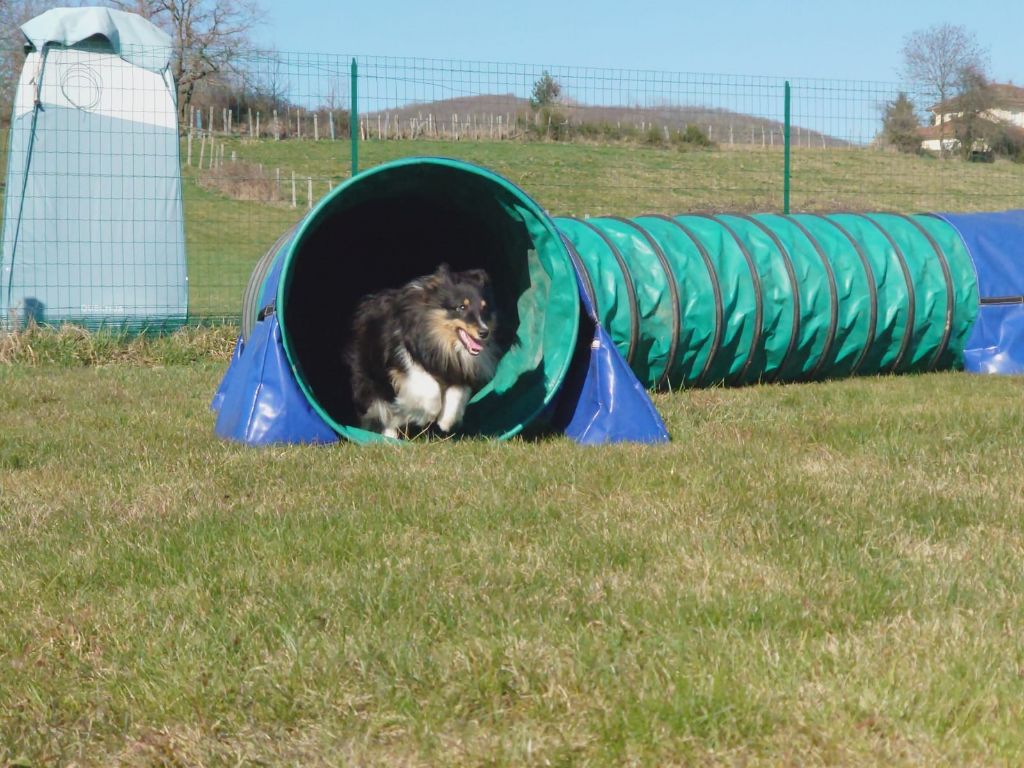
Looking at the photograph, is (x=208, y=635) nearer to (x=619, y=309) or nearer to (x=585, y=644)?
(x=585, y=644)

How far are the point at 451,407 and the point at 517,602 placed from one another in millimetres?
2909

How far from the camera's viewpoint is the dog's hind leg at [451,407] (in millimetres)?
6176

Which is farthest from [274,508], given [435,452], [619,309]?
[619,309]

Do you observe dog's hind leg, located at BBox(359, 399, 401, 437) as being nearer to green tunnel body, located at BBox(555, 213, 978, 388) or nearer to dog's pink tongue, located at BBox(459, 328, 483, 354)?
dog's pink tongue, located at BBox(459, 328, 483, 354)

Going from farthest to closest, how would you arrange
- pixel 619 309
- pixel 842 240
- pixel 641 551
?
pixel 842 240 → pixel 619 309 → pixel 641 551

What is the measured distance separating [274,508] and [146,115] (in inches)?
295

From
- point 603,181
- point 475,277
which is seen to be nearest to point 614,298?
point 475,277

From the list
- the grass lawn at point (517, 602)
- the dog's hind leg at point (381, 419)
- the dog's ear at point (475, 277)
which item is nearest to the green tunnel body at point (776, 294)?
the dog's ear at point (475, 277)

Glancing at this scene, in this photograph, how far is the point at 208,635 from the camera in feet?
10.3

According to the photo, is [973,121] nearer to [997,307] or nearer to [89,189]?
[997,307]

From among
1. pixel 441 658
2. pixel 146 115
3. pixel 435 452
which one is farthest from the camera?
pixel 146 115

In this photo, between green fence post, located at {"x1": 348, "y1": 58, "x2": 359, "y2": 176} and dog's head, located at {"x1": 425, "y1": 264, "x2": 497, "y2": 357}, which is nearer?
dog's head, located at {"x1": 425, "y1": 264, "x2": 497, "y2": 357}

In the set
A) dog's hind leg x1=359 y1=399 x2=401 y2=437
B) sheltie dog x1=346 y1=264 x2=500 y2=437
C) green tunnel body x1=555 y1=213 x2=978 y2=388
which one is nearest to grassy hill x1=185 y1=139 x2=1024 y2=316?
green tunnel body x1=555 y1=213 x2=978 y2=388

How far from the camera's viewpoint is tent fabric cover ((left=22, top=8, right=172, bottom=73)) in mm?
10633
